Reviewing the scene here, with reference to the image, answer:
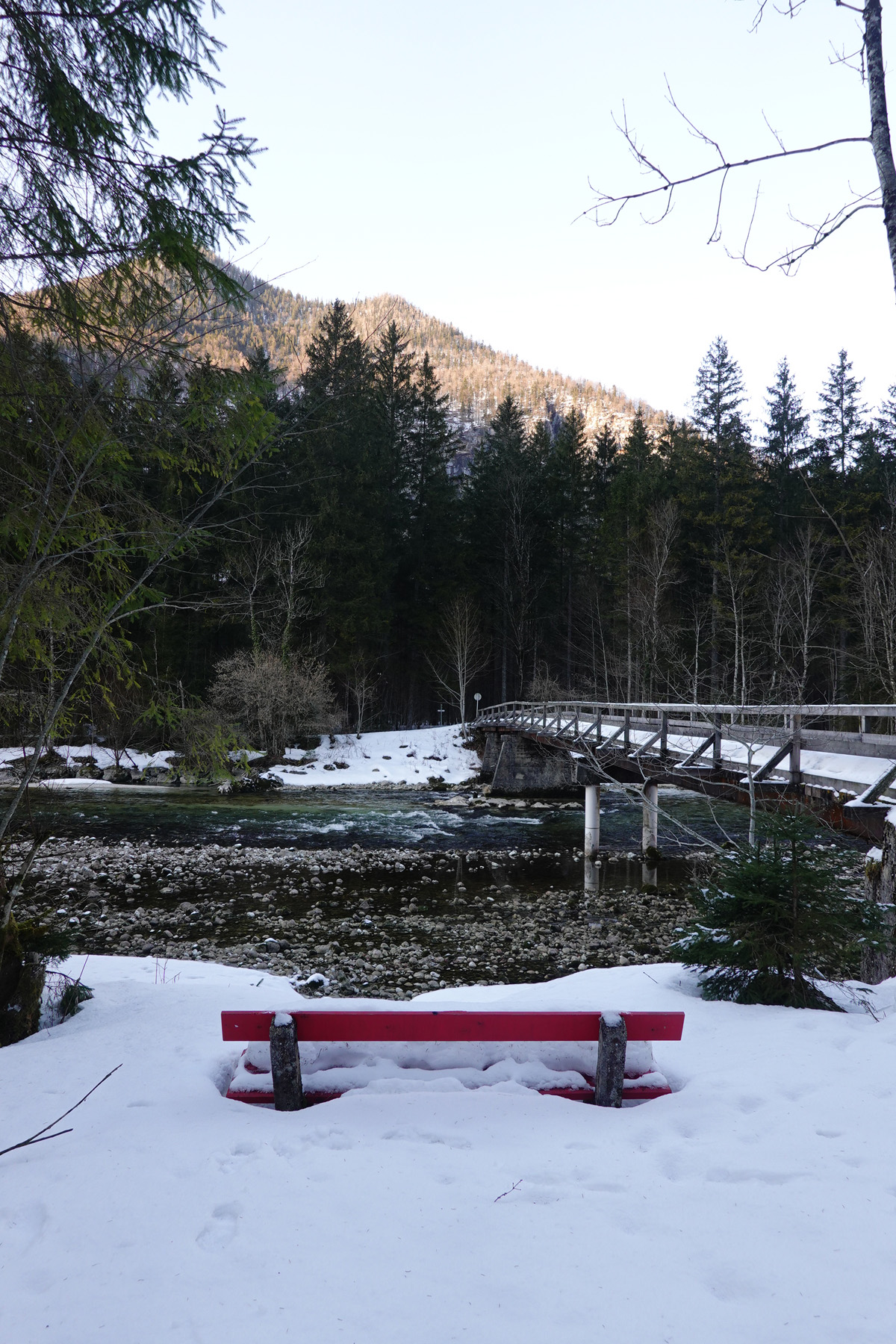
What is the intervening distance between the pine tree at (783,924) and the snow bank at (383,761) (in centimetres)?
1951

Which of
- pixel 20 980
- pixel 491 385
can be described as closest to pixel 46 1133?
pixel 20 980

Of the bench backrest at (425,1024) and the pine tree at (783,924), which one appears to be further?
the pine tree at (783,924)

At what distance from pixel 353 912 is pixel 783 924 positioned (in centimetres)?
694

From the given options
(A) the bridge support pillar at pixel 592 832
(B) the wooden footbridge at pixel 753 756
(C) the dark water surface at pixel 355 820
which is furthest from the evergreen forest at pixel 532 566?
(A) the bridge support pillar at pixel 592 832

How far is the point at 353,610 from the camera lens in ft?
104

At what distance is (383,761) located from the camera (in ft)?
85.9

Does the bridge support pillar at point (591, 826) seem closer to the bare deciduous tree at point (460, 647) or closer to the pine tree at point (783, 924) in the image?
the pine tree at point (783, 924)

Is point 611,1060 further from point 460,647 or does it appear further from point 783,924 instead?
point 460,647

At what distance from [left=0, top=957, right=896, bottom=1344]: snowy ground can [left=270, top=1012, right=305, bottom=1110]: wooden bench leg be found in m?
0.10

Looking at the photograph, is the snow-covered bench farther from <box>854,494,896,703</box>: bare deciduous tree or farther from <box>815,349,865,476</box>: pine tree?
<box>815,349,865,476</box>: pine tree

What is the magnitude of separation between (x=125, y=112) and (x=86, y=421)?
5.88 feet

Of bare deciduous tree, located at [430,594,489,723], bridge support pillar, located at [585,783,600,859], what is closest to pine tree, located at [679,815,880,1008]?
bridge support pillar, located at [585,783,600,859]

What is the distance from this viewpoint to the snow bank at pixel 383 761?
24234mm

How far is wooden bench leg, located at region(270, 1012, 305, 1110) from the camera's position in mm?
3057
